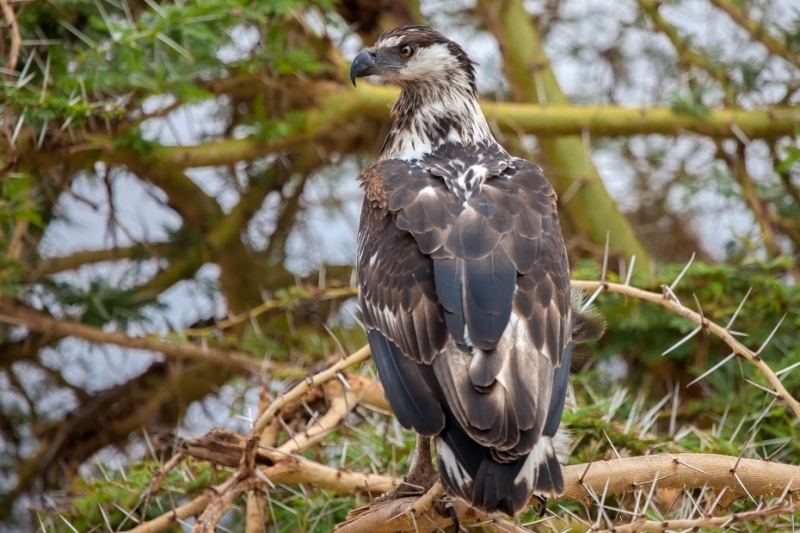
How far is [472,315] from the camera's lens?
2.74 meters

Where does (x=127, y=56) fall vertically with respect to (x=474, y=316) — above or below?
above

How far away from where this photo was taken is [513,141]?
558 centimetres

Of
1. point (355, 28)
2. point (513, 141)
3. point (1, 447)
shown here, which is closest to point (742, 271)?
point (513, 141)

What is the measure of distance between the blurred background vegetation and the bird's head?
577 mm

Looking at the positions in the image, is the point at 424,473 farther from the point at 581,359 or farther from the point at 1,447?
the point at 1,447

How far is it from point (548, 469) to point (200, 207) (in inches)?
131

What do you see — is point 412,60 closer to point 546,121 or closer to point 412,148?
point 412,148

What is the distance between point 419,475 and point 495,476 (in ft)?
2.32

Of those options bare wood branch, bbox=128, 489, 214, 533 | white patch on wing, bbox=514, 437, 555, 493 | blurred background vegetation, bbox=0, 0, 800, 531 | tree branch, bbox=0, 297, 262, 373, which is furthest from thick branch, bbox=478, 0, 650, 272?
bare wood branch, bbox=128, 489, 214, 533

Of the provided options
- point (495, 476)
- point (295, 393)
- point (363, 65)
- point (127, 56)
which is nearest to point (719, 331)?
point (495, 476)

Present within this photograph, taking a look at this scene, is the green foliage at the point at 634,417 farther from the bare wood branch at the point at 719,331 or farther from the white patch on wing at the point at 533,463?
the white patch on wing at the point at 533,463

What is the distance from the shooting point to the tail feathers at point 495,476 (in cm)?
250

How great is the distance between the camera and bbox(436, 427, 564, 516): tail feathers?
2.50 meters

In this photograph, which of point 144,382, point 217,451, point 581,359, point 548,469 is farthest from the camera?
point 144,382
